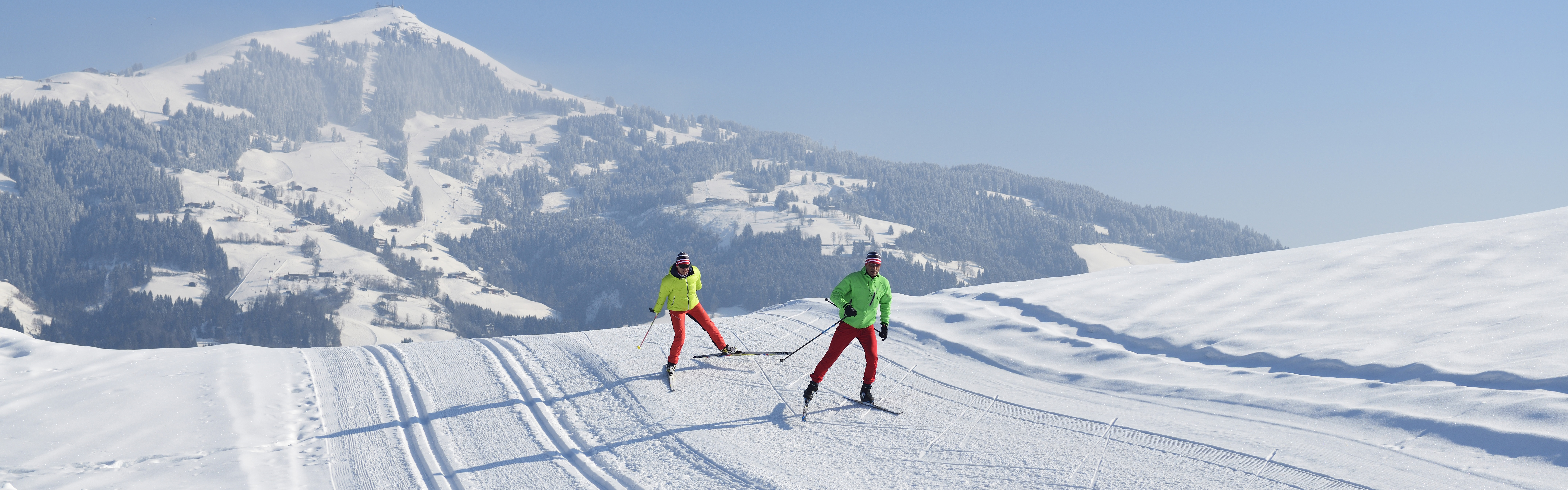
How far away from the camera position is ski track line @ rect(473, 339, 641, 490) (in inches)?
324

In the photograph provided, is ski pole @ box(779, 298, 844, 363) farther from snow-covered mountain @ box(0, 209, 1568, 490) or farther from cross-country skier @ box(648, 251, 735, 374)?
cross-country skier @ box(648, 251, 735, 374)

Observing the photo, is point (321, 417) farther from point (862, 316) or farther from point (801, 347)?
point (862, 316)

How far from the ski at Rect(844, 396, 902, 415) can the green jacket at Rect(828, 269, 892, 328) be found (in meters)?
1.08

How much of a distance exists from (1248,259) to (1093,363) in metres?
9.81

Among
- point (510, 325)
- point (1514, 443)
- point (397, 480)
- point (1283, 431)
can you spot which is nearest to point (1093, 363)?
point (1283, 431)

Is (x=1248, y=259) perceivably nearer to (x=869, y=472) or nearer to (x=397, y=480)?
(x=869, y=472)

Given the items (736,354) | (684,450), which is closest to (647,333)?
(736,354)

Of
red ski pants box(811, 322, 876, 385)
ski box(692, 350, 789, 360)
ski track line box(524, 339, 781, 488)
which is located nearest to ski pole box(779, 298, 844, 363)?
ski box(692, 350, 789, 360)

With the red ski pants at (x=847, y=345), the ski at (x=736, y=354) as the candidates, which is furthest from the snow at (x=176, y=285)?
the red ski pants at (x=847, y=345)

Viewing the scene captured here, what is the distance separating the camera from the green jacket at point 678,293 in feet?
39.9

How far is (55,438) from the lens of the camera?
382 inches

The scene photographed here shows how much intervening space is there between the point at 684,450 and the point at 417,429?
3.37m

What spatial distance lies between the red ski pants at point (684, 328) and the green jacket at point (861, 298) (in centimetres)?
218

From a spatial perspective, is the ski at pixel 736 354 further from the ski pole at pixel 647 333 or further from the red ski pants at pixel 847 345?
the red ski pants at pixel 847 345
